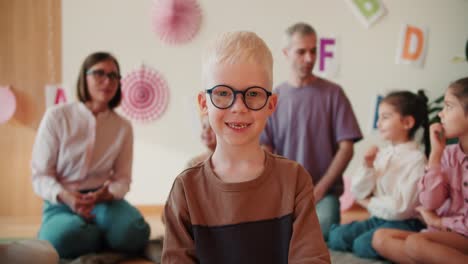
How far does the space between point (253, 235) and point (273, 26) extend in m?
1.94

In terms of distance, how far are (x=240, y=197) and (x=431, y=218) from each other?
37.1 inches

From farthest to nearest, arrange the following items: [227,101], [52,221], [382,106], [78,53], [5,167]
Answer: [78,53], [5,167], [382,106], [52,221], [227,101]

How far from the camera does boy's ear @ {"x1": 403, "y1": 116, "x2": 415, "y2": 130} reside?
5.92 ft

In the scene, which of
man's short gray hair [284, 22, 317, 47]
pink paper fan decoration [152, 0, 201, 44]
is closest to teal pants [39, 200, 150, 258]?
man's short gray hair [284, 22, 317, 47]

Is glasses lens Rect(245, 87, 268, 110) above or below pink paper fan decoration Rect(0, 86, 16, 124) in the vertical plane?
above

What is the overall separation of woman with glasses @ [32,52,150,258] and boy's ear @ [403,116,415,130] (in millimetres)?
1106

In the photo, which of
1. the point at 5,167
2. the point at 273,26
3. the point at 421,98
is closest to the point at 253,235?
the point at 421,98

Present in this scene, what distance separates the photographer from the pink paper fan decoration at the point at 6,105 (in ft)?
7.04

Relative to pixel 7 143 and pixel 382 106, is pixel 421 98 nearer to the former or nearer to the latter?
pixel 382 106

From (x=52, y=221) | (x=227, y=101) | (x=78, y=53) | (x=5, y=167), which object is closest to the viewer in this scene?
(x=227, y=101)

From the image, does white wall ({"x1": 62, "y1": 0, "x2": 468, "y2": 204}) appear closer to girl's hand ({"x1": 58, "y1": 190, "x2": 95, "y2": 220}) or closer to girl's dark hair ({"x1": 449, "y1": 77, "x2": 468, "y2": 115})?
girl's hand ({"x1": 58, "y1": 190, "x2": 95, "y2": 220})

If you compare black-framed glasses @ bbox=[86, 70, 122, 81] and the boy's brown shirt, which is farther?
black-framed glasses @ bbox=[86, 70, 122, 81]

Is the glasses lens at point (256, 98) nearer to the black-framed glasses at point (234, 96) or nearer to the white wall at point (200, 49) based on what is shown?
the black-framed glasses at point (234, 96)

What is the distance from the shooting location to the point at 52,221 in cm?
173
